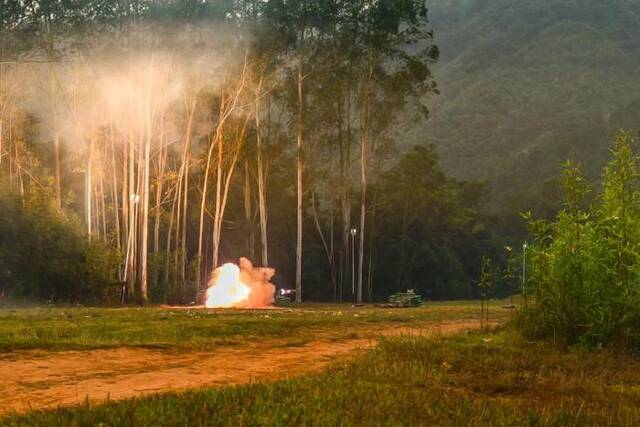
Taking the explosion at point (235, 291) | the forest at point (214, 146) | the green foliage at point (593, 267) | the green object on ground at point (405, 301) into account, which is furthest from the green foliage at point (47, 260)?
the green foliage at point (593, 267)

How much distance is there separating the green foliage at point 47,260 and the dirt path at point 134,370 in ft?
83.7

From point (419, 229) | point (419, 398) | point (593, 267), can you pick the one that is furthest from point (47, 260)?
point (419, 229)

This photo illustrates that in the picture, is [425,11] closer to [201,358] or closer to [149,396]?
[201,358]

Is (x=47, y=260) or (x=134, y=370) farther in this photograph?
(x=47, y=260)

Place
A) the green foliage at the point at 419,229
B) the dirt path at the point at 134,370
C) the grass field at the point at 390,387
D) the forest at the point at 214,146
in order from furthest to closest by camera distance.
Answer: the green foliage at the point at 419,229 < the forest at the point at 214,146 < the dirt path at the point at 134,370 < the grass field at the point at 390,387

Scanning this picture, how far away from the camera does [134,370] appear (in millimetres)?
10328

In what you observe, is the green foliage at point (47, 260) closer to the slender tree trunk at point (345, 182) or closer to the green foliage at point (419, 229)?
the slender tree trunk at point (345, 182)

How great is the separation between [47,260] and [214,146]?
15.7 metres

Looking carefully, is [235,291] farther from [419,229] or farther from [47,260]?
[419,229]

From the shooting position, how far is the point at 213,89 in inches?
1785

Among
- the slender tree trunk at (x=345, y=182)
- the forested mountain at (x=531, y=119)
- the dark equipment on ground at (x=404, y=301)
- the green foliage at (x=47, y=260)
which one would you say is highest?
the forested mountain at (x=531, y=119)

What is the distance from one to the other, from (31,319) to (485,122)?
150989mm

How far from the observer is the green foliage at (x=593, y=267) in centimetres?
1273

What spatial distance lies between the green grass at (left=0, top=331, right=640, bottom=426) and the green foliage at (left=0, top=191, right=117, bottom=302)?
2886 cm
